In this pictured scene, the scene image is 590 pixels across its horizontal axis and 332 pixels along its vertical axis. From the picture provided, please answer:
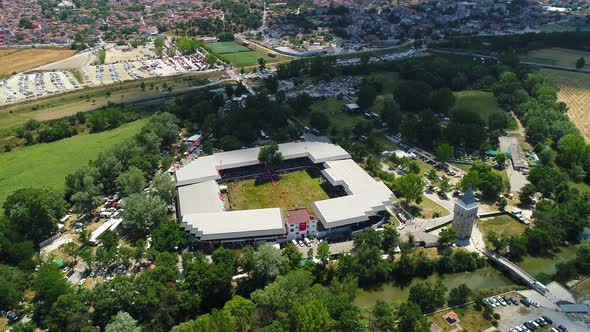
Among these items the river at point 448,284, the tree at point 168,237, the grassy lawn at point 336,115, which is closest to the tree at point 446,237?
the river at point 448,284

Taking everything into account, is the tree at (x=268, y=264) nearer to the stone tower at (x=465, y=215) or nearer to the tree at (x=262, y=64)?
the stone tower at (x=465, y=215)

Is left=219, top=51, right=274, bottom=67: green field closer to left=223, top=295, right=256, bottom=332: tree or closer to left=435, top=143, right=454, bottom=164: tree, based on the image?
left=435, top=143, right=454, bottom=164: tree

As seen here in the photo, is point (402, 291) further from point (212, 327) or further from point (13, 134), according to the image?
point (13, 134)

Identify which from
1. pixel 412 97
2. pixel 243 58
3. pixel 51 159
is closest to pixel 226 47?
pixel 243 58

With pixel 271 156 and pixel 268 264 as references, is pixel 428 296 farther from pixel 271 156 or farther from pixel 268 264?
pixel 271 156

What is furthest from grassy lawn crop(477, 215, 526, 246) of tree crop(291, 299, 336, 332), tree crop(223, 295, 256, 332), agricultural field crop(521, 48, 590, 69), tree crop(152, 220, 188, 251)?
agricultural field crop(521, 48, 590, 69)

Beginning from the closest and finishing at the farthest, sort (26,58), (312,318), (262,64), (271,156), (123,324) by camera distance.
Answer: (312,318), (123,324), (271,156), (262,64), (26,58)
